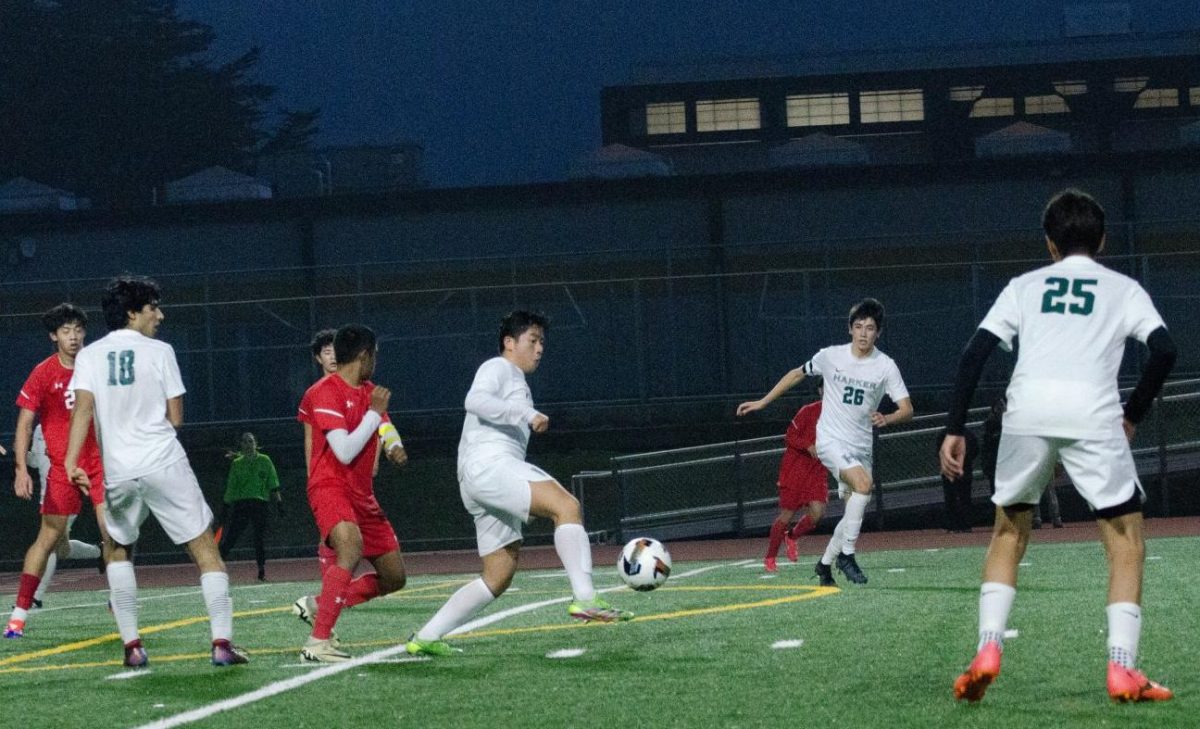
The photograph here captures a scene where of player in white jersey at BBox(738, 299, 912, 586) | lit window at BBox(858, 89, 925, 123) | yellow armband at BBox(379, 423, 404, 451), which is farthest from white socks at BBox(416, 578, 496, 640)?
lit window at BBox(858, 89, 925, 123)

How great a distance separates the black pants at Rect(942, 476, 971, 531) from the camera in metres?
21.8

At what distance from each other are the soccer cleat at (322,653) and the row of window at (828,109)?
43262mm

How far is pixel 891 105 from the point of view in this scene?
5025 cm

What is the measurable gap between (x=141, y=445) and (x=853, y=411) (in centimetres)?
607

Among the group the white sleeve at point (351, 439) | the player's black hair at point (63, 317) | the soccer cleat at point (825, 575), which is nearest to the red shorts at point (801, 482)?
the soccer cleat at point (825, 575)

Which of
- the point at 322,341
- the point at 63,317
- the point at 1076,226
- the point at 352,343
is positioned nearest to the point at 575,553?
the point at 352,343

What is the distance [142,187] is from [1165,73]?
32.9 m

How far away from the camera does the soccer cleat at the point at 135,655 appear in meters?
8.36

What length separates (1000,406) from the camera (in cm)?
2238

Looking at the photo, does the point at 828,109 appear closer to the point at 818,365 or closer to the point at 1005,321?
the point at 818,365

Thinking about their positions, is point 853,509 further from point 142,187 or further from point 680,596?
point 142,187

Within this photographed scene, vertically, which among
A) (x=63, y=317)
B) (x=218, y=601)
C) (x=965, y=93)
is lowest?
(x=218, y=601)

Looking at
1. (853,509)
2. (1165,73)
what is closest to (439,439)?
(853,509)

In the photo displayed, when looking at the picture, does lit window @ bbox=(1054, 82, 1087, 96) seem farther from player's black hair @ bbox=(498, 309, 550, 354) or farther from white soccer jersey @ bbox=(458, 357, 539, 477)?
white soccer jersey @ bbox=(458, 357, 539, 477)
